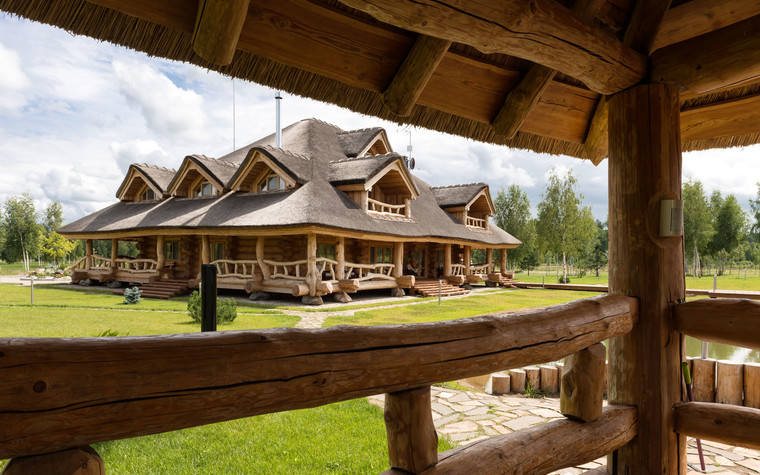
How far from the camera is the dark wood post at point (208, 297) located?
3922mm

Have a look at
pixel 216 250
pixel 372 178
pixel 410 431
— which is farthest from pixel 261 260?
pixel 410 431

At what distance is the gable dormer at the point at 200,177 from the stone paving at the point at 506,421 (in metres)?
15.1

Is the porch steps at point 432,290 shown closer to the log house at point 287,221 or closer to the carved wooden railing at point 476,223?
the log house at point 287,221

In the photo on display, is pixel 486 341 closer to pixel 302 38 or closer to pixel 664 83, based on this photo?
pixel 302 38

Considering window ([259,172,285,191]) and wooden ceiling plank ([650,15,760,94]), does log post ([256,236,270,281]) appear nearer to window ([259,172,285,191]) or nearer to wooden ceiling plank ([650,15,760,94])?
window ([259,172,285,191])

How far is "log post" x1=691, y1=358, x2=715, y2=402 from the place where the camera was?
5.05m

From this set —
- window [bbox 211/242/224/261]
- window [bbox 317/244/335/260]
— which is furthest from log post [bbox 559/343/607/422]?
window [bbox 211/242/224/261]

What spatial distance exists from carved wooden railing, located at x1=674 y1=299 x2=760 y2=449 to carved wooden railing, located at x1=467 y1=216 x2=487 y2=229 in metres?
22.9

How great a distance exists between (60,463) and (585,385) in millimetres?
2502

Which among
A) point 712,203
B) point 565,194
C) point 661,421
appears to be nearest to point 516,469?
point 661,421

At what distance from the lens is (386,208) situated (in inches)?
797

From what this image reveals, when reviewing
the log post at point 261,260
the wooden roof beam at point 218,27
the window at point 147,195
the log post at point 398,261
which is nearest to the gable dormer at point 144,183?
the window at point 147,195

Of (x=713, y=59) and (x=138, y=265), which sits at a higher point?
(x=713, y=59)

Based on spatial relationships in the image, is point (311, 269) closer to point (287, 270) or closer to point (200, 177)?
point (287, 270)
